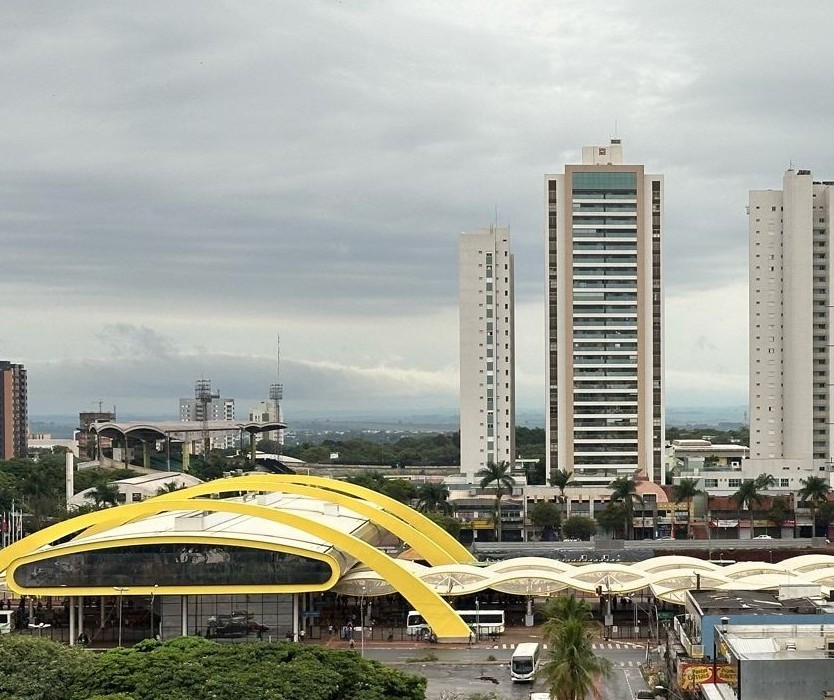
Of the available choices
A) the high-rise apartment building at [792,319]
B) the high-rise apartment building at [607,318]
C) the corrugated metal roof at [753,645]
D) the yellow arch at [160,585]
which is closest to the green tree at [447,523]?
the high-rise apartment building at [607,318]

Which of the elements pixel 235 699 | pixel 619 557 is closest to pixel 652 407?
pixel 619 557

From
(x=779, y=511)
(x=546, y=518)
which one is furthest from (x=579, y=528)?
(x=779, y=511)

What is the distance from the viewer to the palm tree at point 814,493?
89750 millimetres

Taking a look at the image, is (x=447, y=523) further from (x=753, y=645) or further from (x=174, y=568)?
(x=753, y=645)

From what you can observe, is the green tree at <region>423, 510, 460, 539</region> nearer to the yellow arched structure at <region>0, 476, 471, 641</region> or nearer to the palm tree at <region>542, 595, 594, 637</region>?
the yellow arched structure at <region>0, 476, 471, 641</region>

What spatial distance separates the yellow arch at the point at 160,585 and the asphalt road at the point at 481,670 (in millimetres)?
3850

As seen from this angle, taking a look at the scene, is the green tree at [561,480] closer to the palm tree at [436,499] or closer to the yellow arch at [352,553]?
the palm tree at [436,499]

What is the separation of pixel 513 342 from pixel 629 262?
1226 cm

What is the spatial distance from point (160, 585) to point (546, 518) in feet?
150

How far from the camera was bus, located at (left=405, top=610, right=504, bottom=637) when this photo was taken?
52.7m

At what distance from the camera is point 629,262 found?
105 meters

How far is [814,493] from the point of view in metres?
90.4

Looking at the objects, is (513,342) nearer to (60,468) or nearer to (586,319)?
(586,319)

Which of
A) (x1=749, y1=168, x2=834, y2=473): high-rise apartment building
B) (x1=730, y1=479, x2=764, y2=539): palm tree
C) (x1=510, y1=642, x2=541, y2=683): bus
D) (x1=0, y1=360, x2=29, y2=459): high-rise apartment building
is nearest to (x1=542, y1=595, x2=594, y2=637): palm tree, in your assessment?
(x1=510, y1=642, x2=541, y2=683): bus
